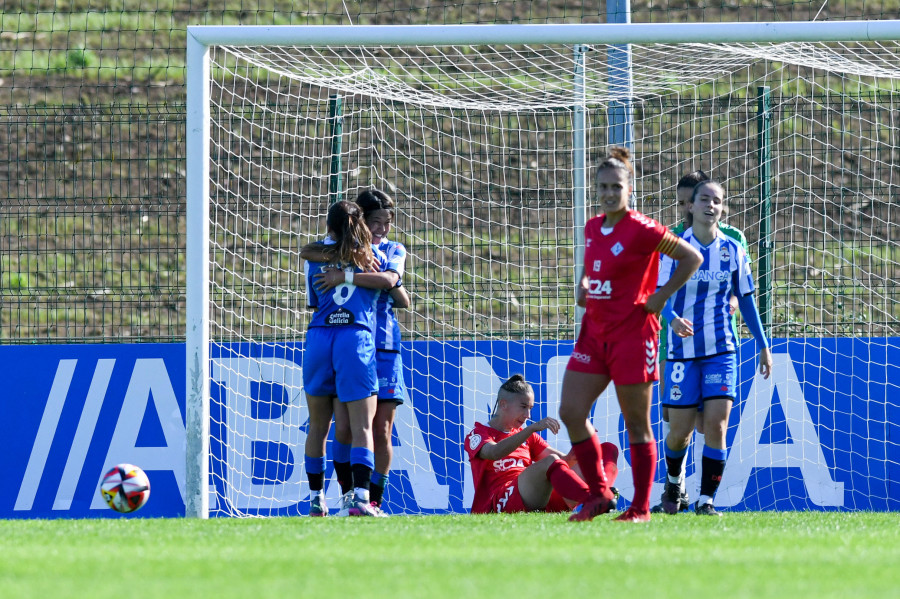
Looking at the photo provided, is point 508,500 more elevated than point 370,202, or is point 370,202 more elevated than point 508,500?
point 370,202

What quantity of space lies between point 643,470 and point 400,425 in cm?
289

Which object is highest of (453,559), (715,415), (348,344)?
(348,344)

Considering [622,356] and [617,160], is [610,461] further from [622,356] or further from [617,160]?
[617,160]

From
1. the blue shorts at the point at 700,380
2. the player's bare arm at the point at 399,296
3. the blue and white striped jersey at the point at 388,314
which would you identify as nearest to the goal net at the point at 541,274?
the blue and white striped jersey at the point at 388,314

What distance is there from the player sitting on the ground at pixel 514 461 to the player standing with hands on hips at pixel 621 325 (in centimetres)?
99

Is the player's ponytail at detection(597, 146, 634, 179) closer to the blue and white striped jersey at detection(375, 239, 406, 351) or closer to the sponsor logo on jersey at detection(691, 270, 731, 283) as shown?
the sponsor logo on jersey at detection(691, 270, 731, 283)

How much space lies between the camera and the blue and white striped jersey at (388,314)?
6.29 metres

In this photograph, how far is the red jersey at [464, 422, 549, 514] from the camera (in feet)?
21.5

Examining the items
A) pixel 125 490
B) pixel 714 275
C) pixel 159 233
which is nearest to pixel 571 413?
pixel 714 275

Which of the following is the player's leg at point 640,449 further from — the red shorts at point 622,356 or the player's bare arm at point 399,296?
the player's bare arm at point 399,296

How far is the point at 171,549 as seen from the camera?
4.14 metres

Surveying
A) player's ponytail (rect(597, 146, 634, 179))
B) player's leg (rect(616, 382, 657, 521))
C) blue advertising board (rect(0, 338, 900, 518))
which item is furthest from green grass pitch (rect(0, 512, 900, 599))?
blue advertising board (rect(0, 338, 900, 518))

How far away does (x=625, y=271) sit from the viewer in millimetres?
5039

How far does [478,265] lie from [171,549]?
5.89m
